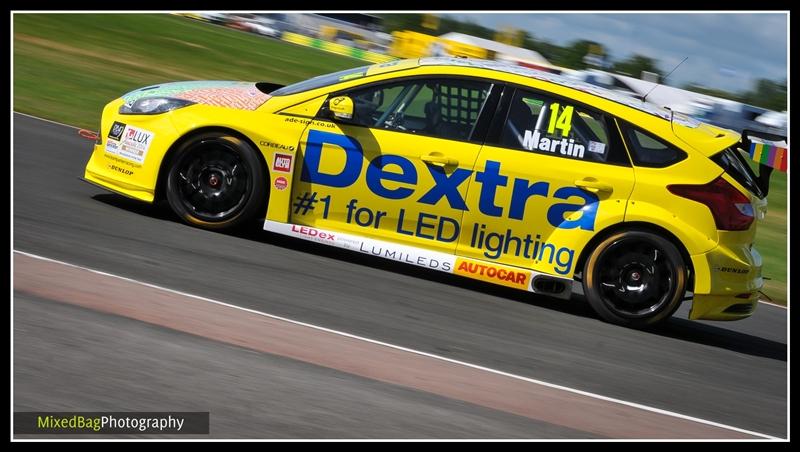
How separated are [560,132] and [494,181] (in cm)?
60

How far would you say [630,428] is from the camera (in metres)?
5.15

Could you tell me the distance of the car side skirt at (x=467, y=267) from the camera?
23.3 feet

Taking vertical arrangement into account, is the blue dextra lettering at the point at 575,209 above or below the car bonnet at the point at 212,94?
below

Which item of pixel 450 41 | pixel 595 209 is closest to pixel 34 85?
pixel 595 209

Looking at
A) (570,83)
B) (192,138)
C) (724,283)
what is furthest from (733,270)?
(192,138)

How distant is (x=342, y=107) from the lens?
7.07m

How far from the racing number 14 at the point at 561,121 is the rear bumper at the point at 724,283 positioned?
1287 mm

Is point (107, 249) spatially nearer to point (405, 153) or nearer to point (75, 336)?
point (75, 336)

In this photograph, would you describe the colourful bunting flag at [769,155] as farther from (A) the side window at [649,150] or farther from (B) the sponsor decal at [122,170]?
(B) the sponsor decal at [122,170]

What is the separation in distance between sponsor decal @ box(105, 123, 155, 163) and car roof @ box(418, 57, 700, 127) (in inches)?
84.6

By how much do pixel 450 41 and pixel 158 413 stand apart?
25486 millimetres

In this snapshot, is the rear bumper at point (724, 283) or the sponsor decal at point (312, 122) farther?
the sponsor decal at point (312, 122)

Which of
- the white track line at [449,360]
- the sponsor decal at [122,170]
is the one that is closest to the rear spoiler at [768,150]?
the white track line at [449,360]

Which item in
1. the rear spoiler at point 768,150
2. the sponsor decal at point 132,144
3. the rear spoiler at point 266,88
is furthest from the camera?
the rear spoiler at point 266,88
